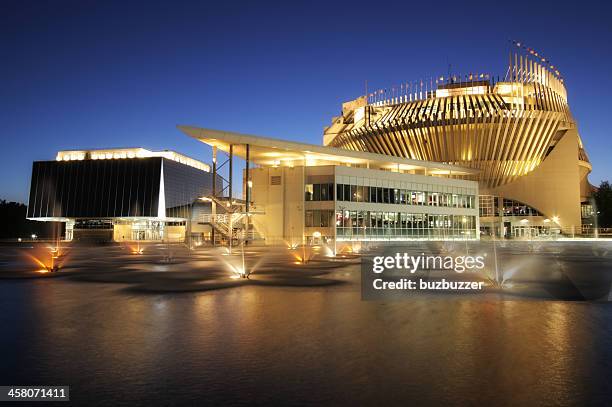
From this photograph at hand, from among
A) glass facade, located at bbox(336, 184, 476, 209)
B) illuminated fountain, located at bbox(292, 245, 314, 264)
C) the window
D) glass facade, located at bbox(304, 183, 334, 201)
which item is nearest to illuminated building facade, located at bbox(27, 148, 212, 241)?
the window

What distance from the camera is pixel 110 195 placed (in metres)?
85.9

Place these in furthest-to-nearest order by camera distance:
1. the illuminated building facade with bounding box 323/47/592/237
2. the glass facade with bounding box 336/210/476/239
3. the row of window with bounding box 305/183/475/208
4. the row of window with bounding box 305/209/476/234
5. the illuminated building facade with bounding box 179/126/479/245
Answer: the illuminated building facade with bounding box 323/47/592/237 < the glass facade with bounding box 336/210/476/239 < the row of window with bounding box 305/183/475/208 < the row of window with bounding box 305/209/476/234 < the illuminated building facade with bounding box 179/126/479/245

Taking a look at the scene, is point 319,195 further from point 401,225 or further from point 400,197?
point 401,225

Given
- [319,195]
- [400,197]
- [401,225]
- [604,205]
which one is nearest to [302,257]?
[319,195]

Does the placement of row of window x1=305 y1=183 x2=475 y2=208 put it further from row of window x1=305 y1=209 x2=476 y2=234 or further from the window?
row of window x1=305 y1=209 x2=476 y2=234

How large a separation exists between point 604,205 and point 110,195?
85916mm

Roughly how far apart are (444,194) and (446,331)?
7341 cm

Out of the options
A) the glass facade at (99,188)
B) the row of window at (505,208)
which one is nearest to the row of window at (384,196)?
the row of window at (505,208)

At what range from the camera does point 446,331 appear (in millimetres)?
9195

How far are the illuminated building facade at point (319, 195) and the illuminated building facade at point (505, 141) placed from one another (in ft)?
51.9

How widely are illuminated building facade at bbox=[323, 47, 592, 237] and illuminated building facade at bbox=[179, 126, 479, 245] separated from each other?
15810 millimetres

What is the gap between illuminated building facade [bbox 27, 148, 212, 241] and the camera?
85.6 meters

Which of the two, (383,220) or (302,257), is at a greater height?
(383,220)

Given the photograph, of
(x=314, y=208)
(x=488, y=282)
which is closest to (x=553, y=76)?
(x=314, y=208)
